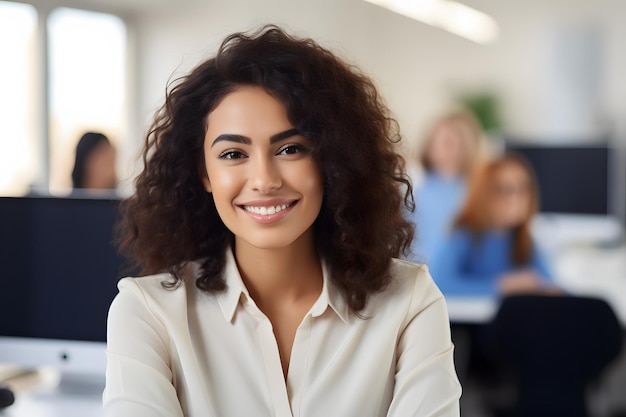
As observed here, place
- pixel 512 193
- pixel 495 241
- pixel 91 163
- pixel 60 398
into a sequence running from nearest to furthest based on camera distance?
pixel 60 398, pixel 512 193, pixel 495 241, pixel 91 163

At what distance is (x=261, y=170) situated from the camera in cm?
134

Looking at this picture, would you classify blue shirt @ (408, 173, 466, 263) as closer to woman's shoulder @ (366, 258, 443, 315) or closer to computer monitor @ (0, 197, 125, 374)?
computer monitor @ (0, 197, 125, 374)

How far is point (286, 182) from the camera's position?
137 centimetres

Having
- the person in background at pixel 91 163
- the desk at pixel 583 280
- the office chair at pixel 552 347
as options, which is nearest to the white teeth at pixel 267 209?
the office chair at pixel 552 347

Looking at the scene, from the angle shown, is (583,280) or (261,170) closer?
(261,170)

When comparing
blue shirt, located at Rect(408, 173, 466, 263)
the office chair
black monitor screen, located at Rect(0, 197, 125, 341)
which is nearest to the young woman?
black monitor screen, located at Rect(0, 197, 125, 341)

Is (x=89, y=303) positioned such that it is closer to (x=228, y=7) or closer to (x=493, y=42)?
(x=228, y=7)

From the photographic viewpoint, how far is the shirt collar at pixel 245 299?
1.46 meters

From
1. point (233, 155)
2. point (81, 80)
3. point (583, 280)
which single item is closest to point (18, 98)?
point (81, 80)

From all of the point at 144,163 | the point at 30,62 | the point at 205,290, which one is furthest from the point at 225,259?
the point at 30,62

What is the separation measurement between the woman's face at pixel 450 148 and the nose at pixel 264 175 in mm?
3579

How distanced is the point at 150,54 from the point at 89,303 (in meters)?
5.35

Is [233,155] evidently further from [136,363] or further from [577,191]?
[577,191]

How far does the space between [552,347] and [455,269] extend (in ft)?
3.67
